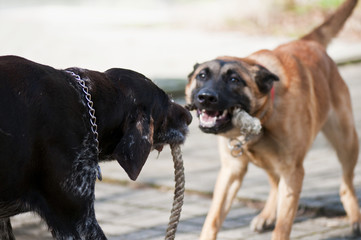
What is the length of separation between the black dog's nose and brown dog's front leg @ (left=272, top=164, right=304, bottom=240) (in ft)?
2.70

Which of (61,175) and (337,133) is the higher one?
(61,175)

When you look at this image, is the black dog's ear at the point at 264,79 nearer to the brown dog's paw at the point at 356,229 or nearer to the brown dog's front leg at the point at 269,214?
the brown dog's front leg at the point at 269,214

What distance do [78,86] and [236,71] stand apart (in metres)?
1.98

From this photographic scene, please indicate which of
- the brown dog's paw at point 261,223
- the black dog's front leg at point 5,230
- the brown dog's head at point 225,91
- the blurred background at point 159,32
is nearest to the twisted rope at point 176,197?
the brown dog's head at point 225,91

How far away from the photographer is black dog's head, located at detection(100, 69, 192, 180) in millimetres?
3879

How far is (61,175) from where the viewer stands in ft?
11.8

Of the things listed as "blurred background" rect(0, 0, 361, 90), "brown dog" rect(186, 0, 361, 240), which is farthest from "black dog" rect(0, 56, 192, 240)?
"blurred background" rect(0, 0, 361, 90)

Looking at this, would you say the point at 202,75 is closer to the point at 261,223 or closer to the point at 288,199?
the point at 288,199

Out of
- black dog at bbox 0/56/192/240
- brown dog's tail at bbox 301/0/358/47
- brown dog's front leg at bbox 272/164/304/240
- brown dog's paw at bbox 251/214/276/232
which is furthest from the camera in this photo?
brown dog's tail at bbox 301/0/358/47

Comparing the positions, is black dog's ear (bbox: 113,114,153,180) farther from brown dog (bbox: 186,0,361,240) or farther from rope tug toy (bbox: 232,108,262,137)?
rope tug toy (bbox: 232,108,262,137)

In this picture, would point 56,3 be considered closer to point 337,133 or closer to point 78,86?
point 337,133

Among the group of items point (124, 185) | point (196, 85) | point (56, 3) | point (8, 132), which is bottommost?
point (56, 3)

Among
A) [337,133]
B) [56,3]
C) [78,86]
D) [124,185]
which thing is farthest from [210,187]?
[56,3]

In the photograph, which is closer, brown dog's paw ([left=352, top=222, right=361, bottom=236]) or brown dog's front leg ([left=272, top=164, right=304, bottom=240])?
brown dog's front leg ([left=272, top=164, right=304, bottom=240])
